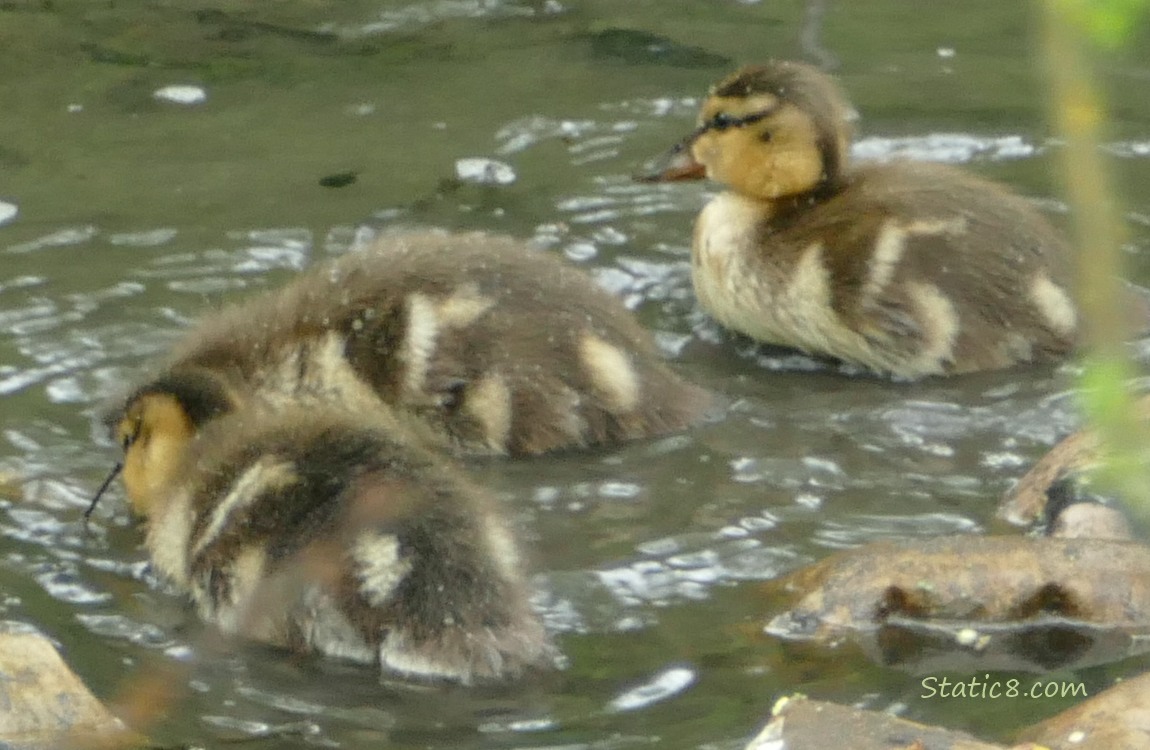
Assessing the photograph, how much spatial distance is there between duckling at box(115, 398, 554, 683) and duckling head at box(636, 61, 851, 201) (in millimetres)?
1486

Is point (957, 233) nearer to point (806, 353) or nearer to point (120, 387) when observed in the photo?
point (806, 353)

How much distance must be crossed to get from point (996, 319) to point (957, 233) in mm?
188

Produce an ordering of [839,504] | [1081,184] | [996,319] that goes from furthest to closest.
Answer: [996,319] → [839,504] → [1081,184]

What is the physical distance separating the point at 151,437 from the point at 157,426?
21 mm

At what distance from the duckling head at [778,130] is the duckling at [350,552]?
4.88 ft

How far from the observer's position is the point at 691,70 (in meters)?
5.51

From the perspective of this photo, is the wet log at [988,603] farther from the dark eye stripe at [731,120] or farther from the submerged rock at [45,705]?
the dark eye stripe at [731,120]

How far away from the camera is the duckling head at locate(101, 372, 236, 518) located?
116 inches

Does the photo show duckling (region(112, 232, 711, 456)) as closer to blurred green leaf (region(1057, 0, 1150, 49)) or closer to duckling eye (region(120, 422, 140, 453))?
duckling eye (region(120, 422, 140, 453))

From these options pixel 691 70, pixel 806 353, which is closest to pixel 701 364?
pixel 806 353

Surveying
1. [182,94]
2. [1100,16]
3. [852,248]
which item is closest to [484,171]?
[182,94]

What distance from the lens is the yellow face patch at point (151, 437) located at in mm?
2945

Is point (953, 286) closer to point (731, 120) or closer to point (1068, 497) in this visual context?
point (731, 120)
